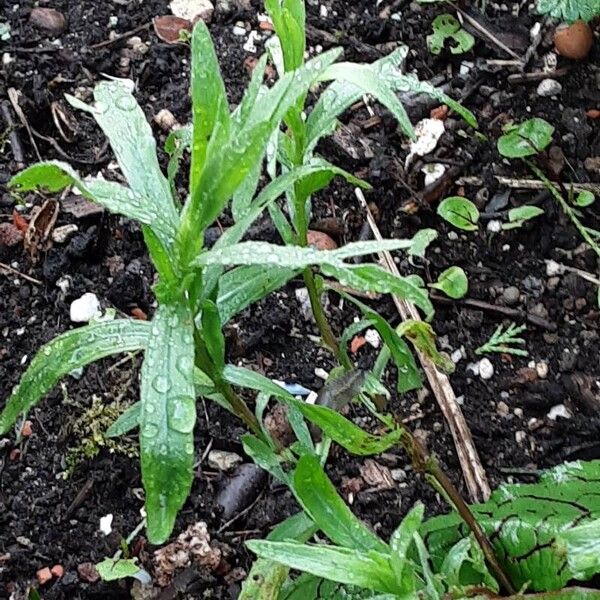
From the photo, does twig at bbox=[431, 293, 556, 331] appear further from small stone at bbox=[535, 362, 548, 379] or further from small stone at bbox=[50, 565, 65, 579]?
small stone at bbox=[50, 565, 65, 579]

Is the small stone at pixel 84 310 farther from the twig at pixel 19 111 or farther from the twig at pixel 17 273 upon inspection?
the twig at pixel 19 111

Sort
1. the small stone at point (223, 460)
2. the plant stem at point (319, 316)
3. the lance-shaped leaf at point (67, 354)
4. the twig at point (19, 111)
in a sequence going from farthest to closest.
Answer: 1. the twig at point (19, 111)
2. the small stone at point (223, 460)
3. the plant stem at point (319, 316)
4. the lance-shaped leaf at point (67, 354)

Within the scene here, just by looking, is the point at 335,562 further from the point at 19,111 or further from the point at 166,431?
the point at 19,111

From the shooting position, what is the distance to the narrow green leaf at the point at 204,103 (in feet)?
3.51

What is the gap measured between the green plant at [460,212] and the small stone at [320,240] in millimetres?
223

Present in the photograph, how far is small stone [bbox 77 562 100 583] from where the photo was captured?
162 cm

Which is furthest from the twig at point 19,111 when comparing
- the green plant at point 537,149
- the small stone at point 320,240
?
the green plant at point 537,149

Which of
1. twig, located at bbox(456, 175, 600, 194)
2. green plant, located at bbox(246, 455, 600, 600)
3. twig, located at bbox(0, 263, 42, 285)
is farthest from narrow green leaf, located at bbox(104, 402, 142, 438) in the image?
twig, located at bbox(456, 175, 600, 194)

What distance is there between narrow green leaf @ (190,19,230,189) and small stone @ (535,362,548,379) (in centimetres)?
93

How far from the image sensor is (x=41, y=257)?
1.92 metres

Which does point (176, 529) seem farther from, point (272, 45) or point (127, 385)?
point (272, 45)

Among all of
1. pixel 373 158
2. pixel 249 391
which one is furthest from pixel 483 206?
pixel 249 391

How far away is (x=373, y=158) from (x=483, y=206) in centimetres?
24

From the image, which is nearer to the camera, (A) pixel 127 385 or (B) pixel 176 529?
(B) pixel 176 529
